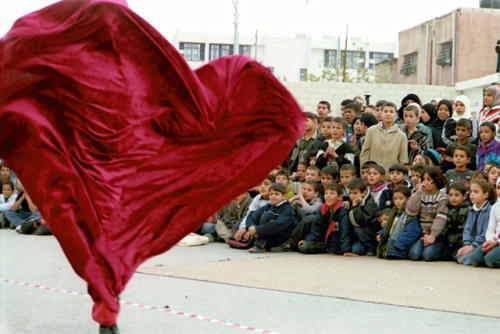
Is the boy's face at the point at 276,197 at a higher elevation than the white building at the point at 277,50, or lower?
lower

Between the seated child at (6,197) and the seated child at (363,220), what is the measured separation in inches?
257

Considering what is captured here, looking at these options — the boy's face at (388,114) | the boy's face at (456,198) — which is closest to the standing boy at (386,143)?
the boy's face at (388,114)

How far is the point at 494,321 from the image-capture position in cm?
441

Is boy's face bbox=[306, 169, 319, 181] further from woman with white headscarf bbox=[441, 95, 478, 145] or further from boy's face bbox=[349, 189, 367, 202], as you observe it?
woman with white headscarf bbox=[441, 95, 478, 145]

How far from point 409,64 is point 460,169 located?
80.3 ft

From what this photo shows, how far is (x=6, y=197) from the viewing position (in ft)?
40.2

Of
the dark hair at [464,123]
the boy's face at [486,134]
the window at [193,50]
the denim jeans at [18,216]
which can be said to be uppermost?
the window at [193,50]

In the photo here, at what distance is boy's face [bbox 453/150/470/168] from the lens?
306 inches

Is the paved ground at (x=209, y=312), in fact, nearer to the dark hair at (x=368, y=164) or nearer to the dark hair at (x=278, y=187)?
the dark hair at (x=278, y=187)

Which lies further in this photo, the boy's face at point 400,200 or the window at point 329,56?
the window at point 329,56

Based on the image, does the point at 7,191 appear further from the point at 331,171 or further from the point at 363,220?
the point at 363,220

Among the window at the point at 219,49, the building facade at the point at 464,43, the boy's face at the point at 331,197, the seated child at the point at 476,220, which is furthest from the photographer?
the window at the point at 219,49

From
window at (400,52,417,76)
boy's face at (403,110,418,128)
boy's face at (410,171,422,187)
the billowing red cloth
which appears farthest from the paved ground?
window at (400,52,417,76)

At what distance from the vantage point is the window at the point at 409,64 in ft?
102
